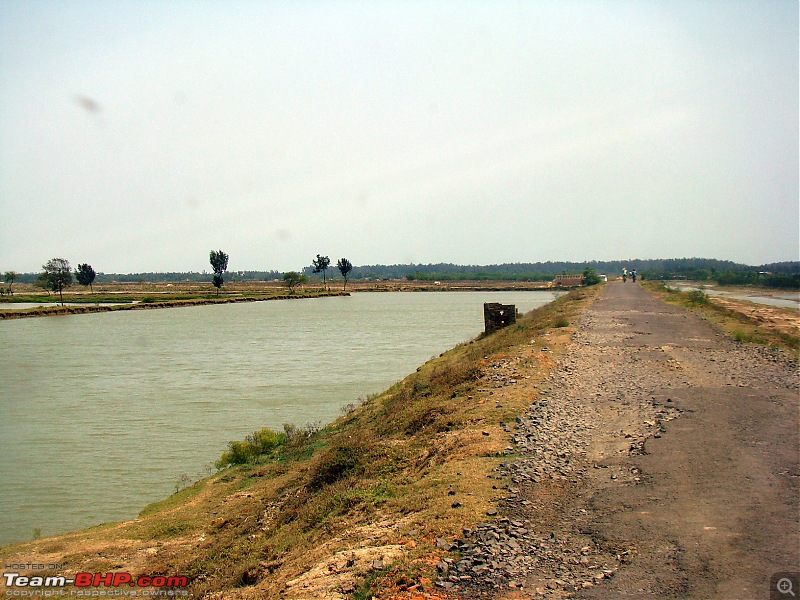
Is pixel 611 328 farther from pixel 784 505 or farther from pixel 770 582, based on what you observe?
pixel 770 582

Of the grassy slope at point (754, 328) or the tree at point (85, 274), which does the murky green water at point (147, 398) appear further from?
the tree at point (85, 274)

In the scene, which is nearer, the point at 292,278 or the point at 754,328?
the point at 754,328

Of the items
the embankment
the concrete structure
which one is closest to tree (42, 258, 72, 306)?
the embankment

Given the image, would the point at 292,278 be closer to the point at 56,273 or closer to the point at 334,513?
the point at 56,273

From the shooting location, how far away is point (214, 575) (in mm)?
7270

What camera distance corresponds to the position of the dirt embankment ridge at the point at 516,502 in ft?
16.4

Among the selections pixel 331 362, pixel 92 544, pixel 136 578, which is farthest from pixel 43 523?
pixel 331 362

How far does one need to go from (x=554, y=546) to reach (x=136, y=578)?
5.45m

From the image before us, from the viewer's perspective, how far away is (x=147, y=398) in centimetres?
2180
